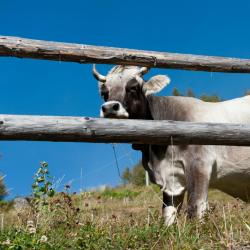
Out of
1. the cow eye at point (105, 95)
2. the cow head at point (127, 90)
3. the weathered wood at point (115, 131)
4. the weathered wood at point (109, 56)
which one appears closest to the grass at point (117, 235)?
the weathered wood at point (115, 131)

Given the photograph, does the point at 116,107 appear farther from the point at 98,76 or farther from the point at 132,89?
the point at 98,76

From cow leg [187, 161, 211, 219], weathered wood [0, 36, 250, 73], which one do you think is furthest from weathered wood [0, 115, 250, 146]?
cow leg [187, 161, 211, 219]

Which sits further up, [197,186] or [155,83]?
[155,83]

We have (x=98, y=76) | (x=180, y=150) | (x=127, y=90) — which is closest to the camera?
(x=180, y=150)

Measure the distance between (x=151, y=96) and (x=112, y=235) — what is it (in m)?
4.63

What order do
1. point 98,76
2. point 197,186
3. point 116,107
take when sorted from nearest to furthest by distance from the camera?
1. point 197,186
2. point 116,107
3. point 98,76

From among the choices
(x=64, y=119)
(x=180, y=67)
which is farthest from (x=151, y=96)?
(x=64, y=119)

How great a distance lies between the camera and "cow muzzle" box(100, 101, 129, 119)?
769 cm

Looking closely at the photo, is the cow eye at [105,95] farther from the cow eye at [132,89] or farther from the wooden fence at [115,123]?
the wooden fence at [115,123]

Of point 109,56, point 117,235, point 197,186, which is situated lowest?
point 117,235

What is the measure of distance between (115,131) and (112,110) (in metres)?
2.92

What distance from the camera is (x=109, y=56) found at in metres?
5.75

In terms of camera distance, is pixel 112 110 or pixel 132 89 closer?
pixel 112 110

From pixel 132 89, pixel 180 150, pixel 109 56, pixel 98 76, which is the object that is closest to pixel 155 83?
pixel 132 89
